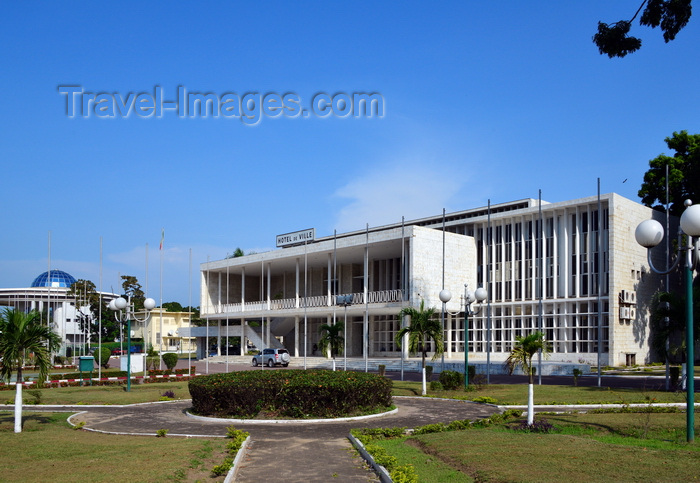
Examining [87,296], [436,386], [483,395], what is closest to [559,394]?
[483,395]

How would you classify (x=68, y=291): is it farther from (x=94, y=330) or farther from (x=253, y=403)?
(x=253, y=403)

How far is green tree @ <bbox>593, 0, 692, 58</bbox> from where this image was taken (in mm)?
12148

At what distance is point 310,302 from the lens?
172ft

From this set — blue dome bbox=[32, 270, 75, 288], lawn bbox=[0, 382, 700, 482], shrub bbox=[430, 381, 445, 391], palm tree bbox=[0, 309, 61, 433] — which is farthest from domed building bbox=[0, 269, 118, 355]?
lawn bbox=[0, 382, 700, 482]

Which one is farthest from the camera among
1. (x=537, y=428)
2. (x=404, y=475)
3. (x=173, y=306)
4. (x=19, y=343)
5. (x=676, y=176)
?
(x=173, y=306)

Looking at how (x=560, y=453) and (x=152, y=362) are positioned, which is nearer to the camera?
(x=560, y=453)

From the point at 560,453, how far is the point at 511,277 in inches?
1459

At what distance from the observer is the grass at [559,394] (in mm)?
19781

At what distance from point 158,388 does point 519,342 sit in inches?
729

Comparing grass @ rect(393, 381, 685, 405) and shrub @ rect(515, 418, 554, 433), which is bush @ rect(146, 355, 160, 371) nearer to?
grass @ rect(393, 381, 685, 405)

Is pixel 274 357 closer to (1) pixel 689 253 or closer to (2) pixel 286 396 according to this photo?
(2) pixel 286 396

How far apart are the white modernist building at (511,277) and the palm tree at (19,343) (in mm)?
25328

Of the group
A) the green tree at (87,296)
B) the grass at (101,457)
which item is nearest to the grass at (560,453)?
the grass at (101,457)

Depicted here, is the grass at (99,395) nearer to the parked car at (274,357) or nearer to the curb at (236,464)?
the curb at (236,464)
